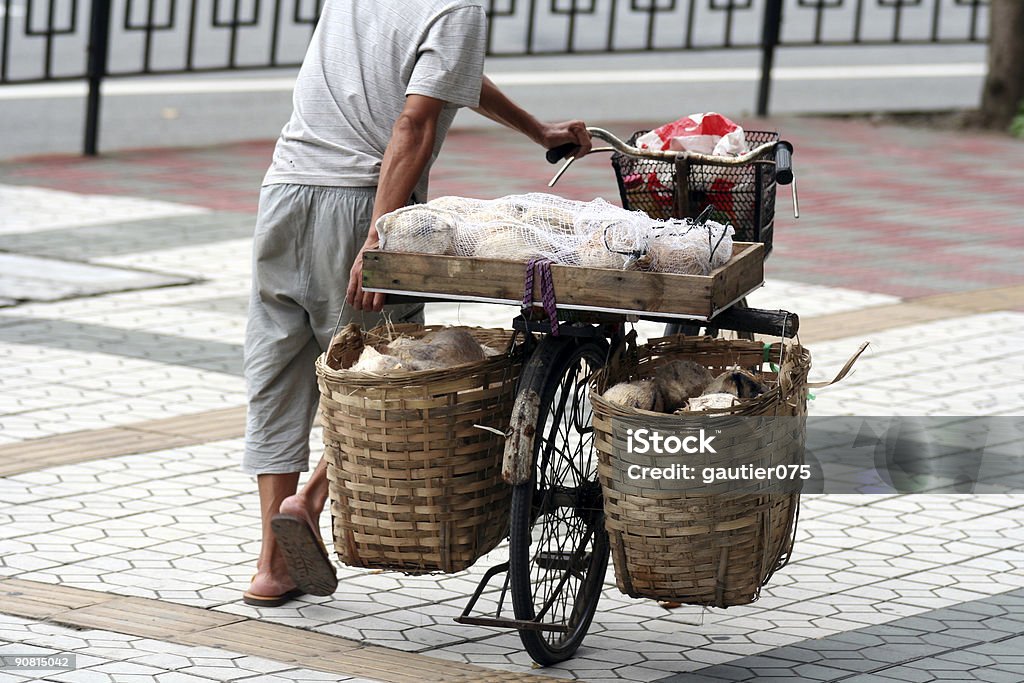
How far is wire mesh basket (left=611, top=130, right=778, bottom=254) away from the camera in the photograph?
4696mm

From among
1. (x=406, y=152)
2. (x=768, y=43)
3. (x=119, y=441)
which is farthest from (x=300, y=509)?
(x=768, y=43)

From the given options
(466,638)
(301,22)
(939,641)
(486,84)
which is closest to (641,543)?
(466,638)

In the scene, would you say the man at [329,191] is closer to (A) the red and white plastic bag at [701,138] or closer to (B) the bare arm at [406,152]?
(B) the bare arm at [406,152]

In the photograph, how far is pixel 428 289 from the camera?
4121 millimetres

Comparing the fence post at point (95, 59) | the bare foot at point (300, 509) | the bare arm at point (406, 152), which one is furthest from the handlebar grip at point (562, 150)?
the fence post at point (95, 59)

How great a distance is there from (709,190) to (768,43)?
12229 millimetres

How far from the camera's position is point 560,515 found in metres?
4.47

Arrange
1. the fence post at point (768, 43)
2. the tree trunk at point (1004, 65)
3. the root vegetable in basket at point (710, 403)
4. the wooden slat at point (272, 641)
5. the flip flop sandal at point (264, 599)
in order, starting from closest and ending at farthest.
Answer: the root vegetable in basket at point (710, 403), the wooden slat at point (272, 641), the flip flop sandal at point (264, 599), the tree trunk at point (1004, 65), the fence post at point (768, 43)

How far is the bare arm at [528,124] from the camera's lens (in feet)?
15.8

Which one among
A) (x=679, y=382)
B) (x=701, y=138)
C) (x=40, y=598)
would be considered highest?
(x=701, y=138)

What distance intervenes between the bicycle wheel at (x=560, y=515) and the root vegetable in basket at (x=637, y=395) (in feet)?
0.54

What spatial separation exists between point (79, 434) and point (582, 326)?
2.81 metres

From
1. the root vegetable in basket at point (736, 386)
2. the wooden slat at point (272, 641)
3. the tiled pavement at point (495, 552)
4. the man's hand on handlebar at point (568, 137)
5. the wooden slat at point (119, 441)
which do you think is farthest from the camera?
the wooden slat at point (119, 441)

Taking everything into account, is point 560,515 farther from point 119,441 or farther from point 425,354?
point 119,441
